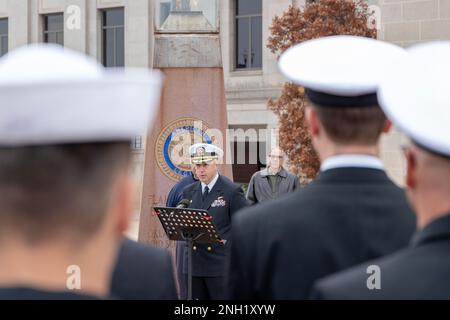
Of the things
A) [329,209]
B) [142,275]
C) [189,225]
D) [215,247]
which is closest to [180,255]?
[215,247]

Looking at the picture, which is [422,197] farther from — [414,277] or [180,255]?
[180,255]

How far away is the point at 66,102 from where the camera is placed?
1.54 meters

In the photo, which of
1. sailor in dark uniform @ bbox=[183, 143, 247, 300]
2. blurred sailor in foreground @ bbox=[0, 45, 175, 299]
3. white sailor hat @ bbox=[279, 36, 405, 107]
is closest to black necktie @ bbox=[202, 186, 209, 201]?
sailor in dark uniform @ bbox=[183, 143, 247, 300]

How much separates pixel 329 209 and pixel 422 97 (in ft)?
2.32

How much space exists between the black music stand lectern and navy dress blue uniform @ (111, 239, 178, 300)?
3967mm

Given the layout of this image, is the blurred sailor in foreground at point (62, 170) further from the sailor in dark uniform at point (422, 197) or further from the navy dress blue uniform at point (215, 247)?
the navy dress blue uniform at point (215, 247)

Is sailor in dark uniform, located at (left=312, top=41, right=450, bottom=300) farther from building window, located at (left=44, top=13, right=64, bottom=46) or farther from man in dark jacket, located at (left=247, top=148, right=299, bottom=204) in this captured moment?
building window, located at (left=44, top=13, right=64, bottom=46)

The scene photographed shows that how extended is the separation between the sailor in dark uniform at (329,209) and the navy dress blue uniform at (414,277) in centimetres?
57

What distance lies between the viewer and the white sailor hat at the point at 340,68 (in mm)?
2533

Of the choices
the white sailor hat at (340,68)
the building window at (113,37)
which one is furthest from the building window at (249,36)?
the white sailor hat at (340,68)

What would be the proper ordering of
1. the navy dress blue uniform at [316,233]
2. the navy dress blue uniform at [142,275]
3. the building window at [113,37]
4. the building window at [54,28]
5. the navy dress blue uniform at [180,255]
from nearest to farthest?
the navy dress blue uniform at [316,233]
the navy dress blue uniform at [142,275]
the navy dress blue uniform at [180,255]
the building window at [113,37]
the building window at [54,28]

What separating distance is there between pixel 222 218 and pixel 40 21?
27415 millimetres

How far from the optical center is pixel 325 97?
2543 mm

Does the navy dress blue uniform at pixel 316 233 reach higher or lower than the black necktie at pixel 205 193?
higher
